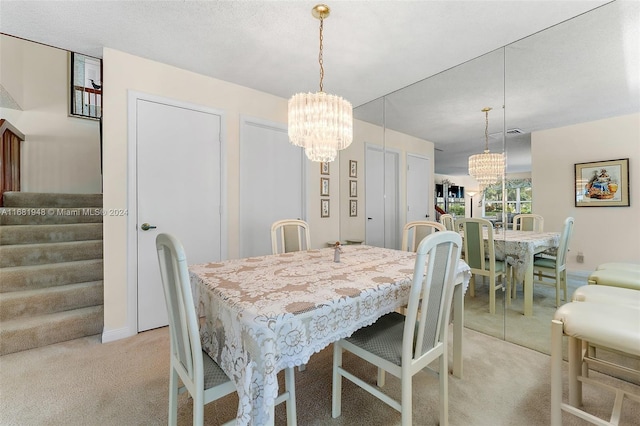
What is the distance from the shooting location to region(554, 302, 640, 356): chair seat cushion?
3.60 ft

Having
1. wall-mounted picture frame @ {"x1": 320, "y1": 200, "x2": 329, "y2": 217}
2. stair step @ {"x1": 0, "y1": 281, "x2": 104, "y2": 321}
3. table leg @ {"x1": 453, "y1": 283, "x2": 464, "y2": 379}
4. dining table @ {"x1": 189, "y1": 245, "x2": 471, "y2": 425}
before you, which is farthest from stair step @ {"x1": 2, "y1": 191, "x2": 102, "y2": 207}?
table leg @ {"x1": 453, "y1": 283, "x2": 464, "y2": 379}

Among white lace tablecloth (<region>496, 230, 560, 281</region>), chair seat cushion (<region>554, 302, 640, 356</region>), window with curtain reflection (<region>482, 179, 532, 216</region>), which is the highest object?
window with curtain reflection (<region>482, 179, 532, 216</region>)

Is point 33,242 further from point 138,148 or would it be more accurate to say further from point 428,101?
point 428,101

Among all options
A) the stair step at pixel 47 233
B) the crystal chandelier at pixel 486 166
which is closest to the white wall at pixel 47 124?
the stair step at pixel 47 233

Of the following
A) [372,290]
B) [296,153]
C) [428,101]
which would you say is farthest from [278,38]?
[372,290]

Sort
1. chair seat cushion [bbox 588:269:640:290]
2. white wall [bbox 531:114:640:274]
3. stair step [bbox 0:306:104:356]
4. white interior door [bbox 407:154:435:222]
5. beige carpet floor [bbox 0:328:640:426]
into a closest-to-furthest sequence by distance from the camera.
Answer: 1. beige carpet floor [bbox 0:328:640:426]
2. chair seat cushion [bbox 588:269:640:290]
3. white wall [bbox 531:114:640:274]
4. stair step [bbox 0:306:104:356]
5. white interior door [bbox 407:154:435:222]

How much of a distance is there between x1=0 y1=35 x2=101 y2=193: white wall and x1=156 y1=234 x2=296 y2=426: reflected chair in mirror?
4.55 m

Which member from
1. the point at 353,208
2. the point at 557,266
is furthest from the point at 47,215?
the point at 557,266

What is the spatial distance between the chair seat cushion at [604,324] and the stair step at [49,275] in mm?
3686

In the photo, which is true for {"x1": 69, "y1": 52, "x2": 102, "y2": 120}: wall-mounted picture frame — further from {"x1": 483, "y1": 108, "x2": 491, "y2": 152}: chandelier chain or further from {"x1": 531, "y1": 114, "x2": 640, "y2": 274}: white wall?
{"x1": 531, "y1": 114, "x2": 640, "y2": 274}: white wall

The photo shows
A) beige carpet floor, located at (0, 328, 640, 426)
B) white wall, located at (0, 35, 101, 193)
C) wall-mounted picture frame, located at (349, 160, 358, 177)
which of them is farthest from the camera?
wall-mounted picture frame, located at (349, 160, 358, 177)

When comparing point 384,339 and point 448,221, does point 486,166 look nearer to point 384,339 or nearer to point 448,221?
point 448,221

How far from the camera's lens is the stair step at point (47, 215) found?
305 centimetres

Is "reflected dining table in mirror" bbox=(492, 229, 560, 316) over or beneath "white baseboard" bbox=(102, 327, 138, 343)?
over
